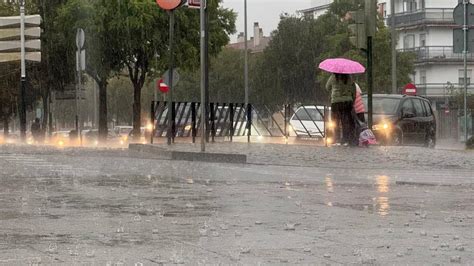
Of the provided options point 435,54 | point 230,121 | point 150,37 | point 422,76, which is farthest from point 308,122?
point 422,76

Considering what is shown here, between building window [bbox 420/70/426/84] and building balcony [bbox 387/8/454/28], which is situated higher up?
building balcony [bbox 387/8/454/28]

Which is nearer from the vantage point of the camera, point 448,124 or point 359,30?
point 359,30

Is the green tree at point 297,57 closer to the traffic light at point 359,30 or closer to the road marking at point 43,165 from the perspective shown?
the traffic light at point 359,30

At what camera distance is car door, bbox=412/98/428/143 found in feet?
91.0

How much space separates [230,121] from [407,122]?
583 cm

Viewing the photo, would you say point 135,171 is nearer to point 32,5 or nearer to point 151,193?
point 151,193

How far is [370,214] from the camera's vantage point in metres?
9.29

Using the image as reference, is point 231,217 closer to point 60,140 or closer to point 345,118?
point 345,118

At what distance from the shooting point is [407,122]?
27.2 m

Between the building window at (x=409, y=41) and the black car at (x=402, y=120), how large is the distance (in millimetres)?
72683

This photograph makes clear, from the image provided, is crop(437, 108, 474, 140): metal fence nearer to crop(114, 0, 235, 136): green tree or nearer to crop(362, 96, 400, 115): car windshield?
crop(114, 0, 235, 136): green tree

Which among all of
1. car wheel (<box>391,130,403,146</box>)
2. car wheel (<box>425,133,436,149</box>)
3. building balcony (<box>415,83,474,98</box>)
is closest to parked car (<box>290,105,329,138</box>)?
car wheel (<box>425,133,436,149</box>)

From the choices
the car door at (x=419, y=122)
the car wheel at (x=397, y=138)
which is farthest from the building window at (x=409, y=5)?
the car wheel at (x=397, y=138)

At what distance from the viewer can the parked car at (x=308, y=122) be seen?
107 feet
